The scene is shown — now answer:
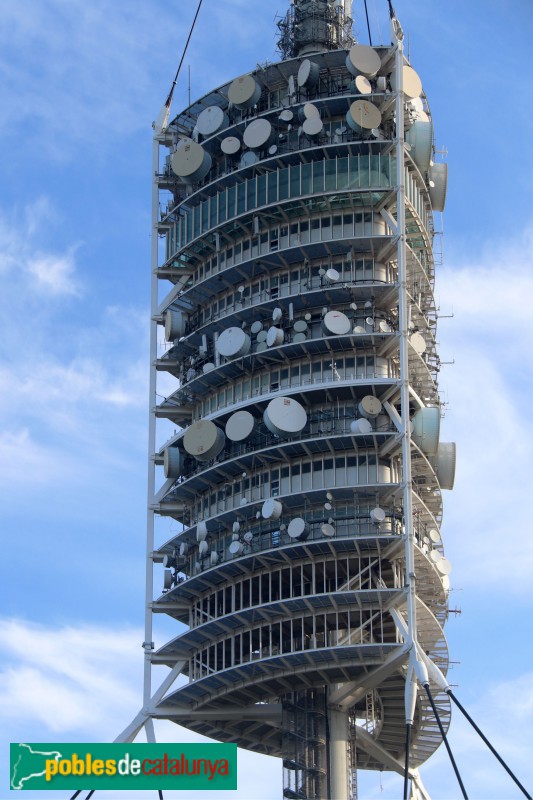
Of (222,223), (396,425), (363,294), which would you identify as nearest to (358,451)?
(396,425)

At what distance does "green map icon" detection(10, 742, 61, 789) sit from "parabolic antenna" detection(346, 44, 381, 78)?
145ft

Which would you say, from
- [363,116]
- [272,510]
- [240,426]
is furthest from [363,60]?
[272,510]

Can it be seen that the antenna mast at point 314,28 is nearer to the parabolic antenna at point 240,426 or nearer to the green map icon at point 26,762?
the parabolic antenna at point 240,426

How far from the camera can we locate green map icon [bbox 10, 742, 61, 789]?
87375 mm

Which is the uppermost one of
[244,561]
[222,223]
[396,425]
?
[222,223]

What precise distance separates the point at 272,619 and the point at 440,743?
49.3 feet

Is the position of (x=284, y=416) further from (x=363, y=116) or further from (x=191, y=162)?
(x=191, y=162)

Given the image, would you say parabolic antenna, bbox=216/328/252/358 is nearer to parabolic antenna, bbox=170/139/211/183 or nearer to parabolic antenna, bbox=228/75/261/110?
parabolic antenna, bbox=170/139/211/183

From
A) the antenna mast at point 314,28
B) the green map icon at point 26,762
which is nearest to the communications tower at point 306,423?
the antenna mast at point 314,28

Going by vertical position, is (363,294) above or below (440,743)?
above

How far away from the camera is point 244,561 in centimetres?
10206

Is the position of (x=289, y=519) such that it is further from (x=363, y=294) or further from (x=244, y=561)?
(x=363, y=294)

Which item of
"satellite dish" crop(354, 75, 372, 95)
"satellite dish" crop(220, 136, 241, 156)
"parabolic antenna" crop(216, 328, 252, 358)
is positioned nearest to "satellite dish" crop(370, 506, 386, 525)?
"parabolic antenna" crop(216, 328, 252, 358)

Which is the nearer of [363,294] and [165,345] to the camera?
[363,294]
